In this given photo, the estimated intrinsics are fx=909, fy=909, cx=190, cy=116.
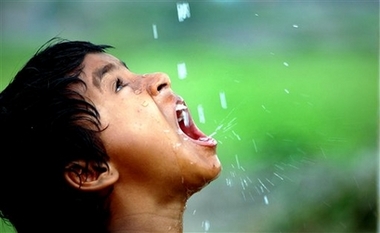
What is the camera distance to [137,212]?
1408mm

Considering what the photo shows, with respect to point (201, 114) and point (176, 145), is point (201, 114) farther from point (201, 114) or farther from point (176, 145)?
point (176, 145)

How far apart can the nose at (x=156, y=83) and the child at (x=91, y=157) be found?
2 cm

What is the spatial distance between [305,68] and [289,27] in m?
0.14

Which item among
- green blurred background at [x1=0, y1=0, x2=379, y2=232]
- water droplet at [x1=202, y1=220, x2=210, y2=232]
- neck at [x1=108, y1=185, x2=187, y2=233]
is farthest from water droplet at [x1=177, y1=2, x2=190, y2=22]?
neck at [x1=108, y1=185, x2=187, y2=233]

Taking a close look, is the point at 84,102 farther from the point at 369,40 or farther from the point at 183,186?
the point at 369,40

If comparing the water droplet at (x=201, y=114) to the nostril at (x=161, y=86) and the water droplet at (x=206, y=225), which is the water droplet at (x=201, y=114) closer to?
the water droplet at (x=206, y=225)

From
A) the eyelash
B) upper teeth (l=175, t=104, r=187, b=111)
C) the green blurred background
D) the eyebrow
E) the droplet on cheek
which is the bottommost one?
the green blurred background

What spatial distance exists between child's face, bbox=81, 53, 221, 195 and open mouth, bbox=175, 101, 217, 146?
0.05ft

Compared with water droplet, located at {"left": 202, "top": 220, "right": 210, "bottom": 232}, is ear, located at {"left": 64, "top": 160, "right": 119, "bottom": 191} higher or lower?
higher

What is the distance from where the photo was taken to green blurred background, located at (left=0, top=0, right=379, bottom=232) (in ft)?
7.98

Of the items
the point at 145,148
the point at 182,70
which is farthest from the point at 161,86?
the point at 182,70

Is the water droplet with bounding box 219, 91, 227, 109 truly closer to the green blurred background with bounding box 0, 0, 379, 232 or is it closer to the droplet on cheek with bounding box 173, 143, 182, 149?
the green blurred background with bounding box 0, 0, 379, 232

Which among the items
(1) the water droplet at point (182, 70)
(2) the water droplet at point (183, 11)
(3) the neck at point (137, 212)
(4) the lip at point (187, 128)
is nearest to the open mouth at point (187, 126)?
(4) the lip at point (187, 128)

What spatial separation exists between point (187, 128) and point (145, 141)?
0.34 feet
